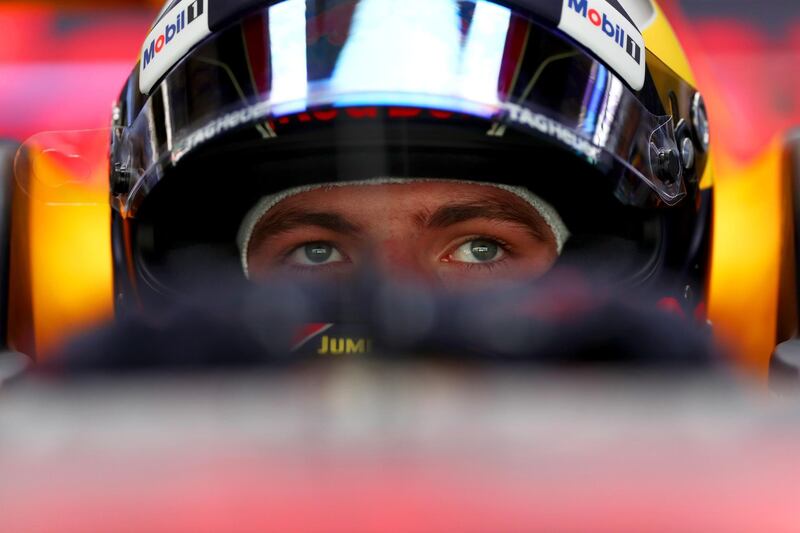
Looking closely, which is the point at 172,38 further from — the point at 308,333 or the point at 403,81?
the point at 308,333

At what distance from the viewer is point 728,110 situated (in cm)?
132

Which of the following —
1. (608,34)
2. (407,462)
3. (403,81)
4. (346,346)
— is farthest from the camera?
(608,34)

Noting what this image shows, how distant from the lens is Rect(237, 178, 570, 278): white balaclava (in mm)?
938

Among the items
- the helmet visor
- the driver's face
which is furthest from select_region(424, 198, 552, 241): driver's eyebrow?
the helmet visor

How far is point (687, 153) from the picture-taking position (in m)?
1.00

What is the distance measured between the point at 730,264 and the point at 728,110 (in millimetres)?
203

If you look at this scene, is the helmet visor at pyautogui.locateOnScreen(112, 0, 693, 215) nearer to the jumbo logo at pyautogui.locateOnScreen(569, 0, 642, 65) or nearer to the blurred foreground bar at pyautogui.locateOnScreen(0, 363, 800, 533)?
the jumbo logo at pyautogui.locateOnScreen(569, 0, 642, 65)

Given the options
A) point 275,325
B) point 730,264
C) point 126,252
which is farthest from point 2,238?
point 730,264

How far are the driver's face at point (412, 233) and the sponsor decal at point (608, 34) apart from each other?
0.15 meters

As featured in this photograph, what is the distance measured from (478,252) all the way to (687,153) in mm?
226

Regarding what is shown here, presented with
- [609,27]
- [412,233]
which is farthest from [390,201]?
[609,27]

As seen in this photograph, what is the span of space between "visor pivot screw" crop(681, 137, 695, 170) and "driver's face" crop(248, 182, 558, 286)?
0.15 m

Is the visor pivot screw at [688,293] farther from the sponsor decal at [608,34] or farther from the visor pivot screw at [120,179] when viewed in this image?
the visor pivot screw at [120,179]

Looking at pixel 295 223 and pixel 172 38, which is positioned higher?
pixel 172 38
